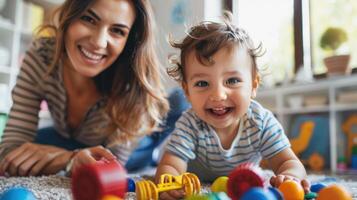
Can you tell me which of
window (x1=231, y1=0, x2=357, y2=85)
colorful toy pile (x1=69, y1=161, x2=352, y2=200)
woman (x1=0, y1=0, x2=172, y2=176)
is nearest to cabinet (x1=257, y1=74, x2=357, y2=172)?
window (x1=231, y1=0, x2=357, y2=85)

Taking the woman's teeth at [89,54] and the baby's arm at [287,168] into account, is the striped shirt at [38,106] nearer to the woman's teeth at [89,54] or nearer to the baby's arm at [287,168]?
the woman's teeth at [89,54]

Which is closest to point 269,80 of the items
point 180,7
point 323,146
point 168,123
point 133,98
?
point 323,146

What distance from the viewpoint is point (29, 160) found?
77 cm

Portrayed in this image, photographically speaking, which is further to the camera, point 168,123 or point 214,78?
point 168,123

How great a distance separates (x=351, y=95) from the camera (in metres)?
1.83

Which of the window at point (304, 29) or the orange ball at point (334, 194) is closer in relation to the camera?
the orange ball at point (334, 194)

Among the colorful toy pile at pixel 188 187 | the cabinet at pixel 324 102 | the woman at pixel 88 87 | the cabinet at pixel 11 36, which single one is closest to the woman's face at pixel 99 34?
the woman at pixel 88 87

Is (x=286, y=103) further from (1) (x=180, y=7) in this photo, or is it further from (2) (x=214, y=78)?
(2) (x=214, y=78)

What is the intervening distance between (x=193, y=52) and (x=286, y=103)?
166cm

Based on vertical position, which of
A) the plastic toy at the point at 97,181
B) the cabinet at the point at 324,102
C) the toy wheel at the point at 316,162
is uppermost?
the plastic toy at the point at 97,181

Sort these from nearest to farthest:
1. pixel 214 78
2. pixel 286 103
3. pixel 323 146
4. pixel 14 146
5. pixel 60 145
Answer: pixel 214 78 < pixel 14 146 < pixel 60 145 < pixel 323 146 < pixel 286 103

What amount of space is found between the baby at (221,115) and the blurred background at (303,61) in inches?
42.5

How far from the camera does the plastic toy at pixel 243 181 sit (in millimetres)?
426

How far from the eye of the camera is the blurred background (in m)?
1.88
